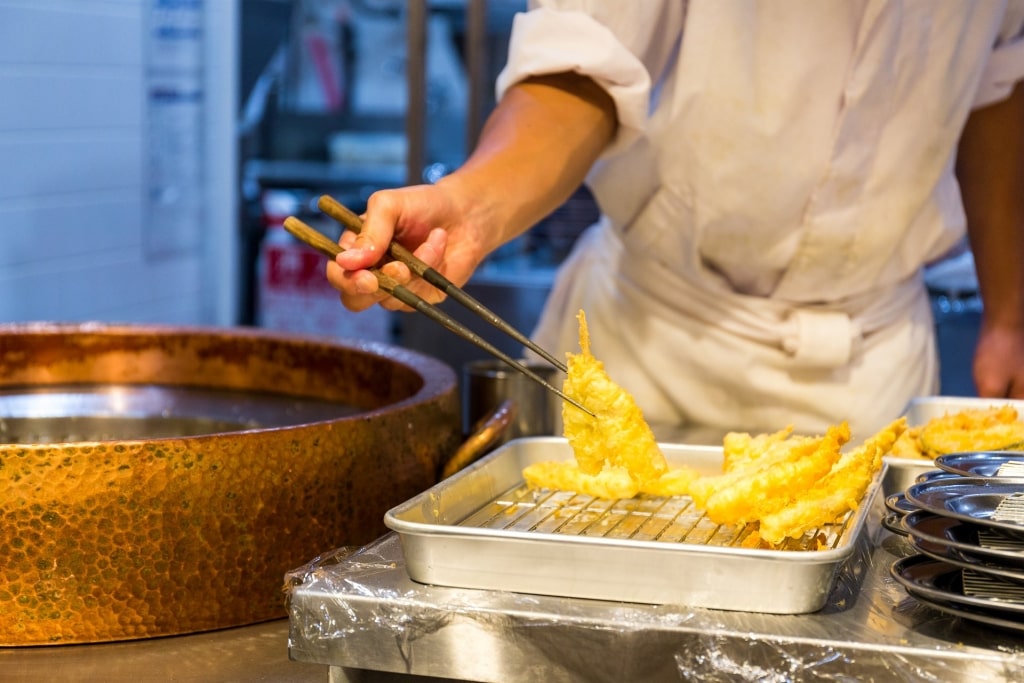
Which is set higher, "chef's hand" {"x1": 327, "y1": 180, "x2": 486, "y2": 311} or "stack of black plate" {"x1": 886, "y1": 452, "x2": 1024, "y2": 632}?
"chef's hand" {"x1": 327, "y1": 180, "x2": 486, "y2": 311}

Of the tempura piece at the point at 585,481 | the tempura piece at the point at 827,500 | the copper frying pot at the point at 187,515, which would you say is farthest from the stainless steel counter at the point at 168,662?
the tempura piece at the point at 827,500

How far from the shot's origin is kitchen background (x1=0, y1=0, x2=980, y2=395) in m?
3.38

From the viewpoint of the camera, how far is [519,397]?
149 cm

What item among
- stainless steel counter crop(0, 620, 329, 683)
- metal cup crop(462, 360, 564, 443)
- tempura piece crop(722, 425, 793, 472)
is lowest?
stainless steel counter crop(0, 620, 329, 683)

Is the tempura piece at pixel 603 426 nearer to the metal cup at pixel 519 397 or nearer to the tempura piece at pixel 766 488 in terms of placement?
the tempura piece at pixel 766 488

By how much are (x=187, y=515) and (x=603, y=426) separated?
36cm

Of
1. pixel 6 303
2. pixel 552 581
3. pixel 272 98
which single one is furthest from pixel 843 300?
pixel 272 98

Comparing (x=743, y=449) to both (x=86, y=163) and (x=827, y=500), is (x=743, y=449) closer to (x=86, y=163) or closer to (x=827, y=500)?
(x=827, y=500)

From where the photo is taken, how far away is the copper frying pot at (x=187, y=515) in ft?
3.05

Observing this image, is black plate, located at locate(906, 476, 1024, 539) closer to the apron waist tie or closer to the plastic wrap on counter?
the plastic wrap on counter

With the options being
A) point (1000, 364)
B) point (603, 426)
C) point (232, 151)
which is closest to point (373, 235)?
point (603, 426)

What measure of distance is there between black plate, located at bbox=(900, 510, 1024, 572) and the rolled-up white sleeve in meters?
0.75

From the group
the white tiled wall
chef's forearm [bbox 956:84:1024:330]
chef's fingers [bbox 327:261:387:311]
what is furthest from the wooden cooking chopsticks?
the white tiled wall

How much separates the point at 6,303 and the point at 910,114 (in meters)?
2.57
